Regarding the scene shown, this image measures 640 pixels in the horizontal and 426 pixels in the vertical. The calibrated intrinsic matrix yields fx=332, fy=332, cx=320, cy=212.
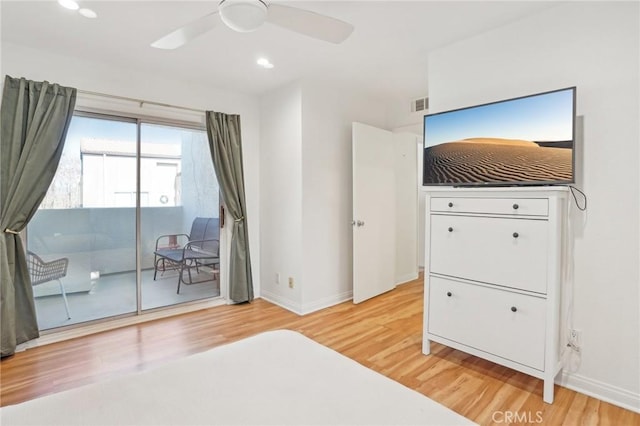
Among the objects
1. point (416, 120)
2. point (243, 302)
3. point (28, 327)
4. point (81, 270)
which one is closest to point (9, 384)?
point (28, 327)

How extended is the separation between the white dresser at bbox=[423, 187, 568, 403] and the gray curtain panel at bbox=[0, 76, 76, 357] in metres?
3.06

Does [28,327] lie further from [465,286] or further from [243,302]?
[465,286]

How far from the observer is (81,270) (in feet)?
10.0

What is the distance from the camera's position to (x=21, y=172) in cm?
259

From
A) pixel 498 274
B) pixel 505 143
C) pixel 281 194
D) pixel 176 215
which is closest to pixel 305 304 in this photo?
pixel 281 194

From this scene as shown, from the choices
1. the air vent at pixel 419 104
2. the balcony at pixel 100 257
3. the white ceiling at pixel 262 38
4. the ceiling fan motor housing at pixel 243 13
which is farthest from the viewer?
the air vent at pixel 419 104

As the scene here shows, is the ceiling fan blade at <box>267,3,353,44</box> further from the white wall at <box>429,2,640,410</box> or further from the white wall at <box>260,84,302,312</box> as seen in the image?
the white wall at <box>260,84,302,312</box>

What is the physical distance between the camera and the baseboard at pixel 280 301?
3.54m

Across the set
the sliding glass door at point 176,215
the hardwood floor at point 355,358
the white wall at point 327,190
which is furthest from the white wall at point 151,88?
the hardwood floor at point 355,358

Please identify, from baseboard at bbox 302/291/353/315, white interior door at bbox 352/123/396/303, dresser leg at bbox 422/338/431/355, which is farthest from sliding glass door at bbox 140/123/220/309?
dresser leg at bbox 422/338/431/355

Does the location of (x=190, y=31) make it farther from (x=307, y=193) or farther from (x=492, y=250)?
(x=492, y=250)

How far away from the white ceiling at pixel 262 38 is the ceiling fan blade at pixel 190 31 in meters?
0.41

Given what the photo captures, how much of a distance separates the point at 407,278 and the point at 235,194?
266cm

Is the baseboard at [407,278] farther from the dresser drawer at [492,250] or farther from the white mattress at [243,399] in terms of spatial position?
the white mattress at [243,399]
